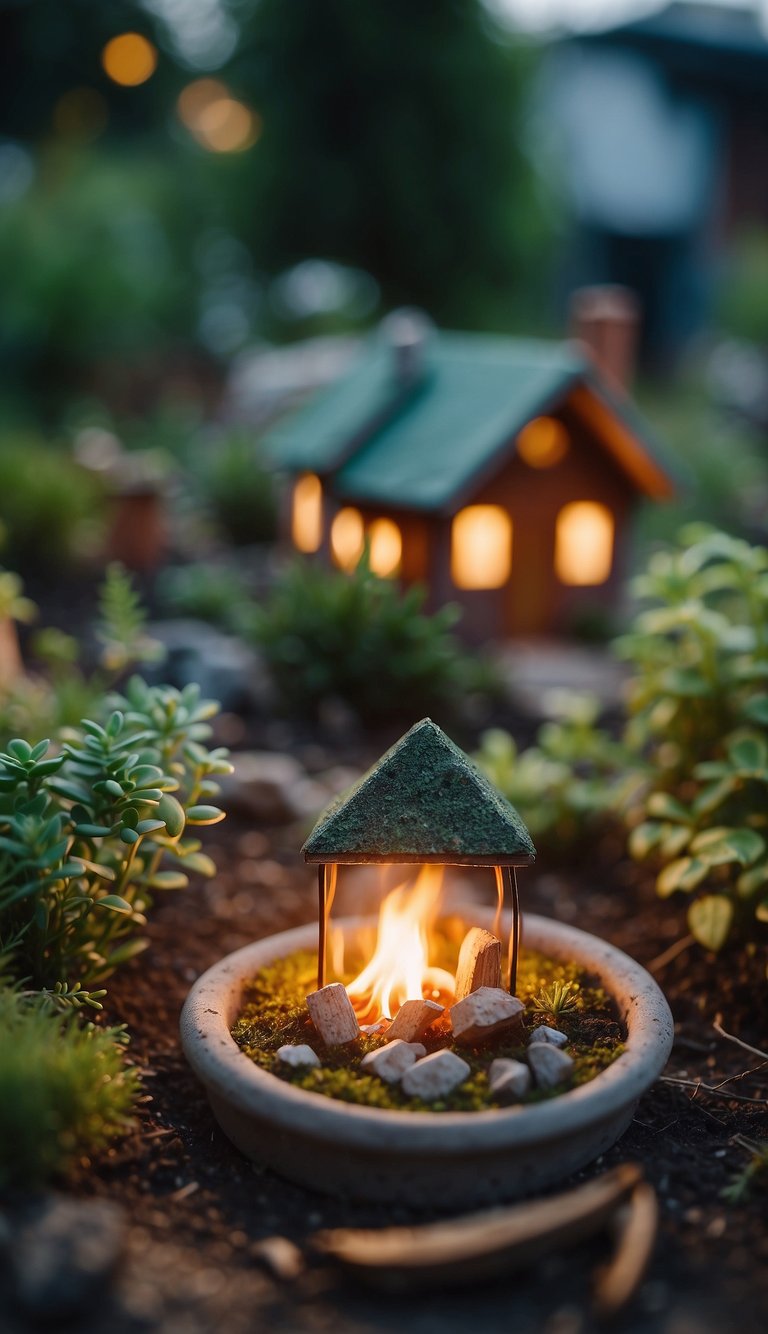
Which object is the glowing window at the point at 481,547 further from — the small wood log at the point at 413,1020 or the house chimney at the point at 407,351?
the small wood log at the point at 413,1020

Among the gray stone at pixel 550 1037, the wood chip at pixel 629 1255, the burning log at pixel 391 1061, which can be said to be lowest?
the wood chip at pixel 629 1255

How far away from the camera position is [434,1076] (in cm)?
304

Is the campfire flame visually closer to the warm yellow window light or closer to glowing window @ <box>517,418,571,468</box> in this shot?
the warm yellow window light

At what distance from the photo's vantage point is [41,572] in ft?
30.5

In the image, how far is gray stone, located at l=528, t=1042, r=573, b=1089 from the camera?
10.1ft

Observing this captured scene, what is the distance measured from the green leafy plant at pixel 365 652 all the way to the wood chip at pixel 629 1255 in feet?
12.8

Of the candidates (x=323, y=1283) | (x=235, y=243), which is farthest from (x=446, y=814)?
(x=235, y=243)

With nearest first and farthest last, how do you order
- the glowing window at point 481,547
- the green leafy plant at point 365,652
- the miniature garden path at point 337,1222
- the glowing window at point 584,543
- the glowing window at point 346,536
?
the miniature garden path at point 337,1222, the green leafy plant at point 365,652, the glowing window at point 481,547, the glowing window at point 346,536, the glowing window at point 584,543

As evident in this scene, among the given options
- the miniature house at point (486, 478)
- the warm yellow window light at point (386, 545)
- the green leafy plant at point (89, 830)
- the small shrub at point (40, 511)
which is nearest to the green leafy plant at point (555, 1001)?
the green leafy plant at point (89, 830)

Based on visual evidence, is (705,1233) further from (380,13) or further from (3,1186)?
(380,13)

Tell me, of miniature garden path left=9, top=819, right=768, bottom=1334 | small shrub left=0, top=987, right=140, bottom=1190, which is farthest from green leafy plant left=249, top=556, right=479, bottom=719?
small shrub left=0, top=987, right=140, bottom=1190

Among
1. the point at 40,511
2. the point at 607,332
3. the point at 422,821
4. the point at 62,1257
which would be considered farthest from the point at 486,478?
the point at 62,1257

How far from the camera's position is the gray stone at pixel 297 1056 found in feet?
10.3

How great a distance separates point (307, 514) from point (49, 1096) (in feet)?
21.9
